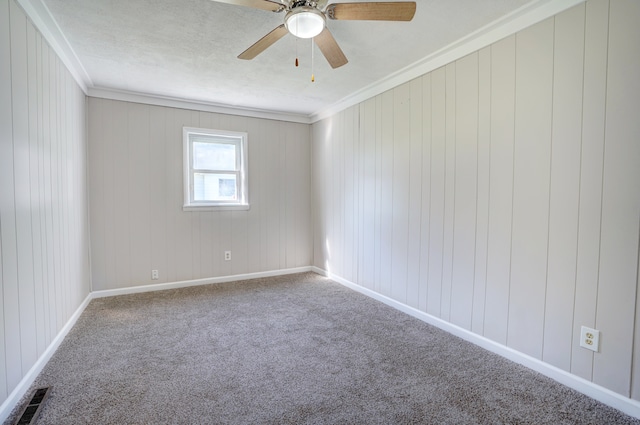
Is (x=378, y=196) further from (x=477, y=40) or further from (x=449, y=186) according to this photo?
(x=477, y=40)

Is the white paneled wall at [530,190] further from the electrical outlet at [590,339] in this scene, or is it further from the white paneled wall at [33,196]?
the white paneled wall at [33,196]

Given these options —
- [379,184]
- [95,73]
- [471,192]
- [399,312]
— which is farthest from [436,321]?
[95,73]

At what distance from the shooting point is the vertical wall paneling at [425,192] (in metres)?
2.97

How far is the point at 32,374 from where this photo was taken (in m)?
2.03

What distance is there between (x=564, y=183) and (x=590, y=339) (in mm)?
947

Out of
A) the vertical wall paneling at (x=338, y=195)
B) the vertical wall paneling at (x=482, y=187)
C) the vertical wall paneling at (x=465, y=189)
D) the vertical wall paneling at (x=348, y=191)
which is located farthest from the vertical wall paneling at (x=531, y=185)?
the vertical wall paneling at (x=338, y=195)

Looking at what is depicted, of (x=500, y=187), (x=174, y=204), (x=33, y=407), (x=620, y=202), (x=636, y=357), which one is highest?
(x=500, y=187)

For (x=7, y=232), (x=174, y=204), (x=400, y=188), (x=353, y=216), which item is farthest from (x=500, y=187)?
(x=174, y=204)

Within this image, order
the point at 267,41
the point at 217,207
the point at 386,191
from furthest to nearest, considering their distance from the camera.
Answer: the point at 217,207
the point at 386,191
the point at 267,41

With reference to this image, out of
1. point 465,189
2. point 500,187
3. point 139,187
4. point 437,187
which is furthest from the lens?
point 139,187

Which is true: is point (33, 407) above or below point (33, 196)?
below

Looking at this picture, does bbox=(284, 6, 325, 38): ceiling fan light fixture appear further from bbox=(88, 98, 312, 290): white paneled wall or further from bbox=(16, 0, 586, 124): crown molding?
bbox=(88, 98, 312, 290): white paneled wall

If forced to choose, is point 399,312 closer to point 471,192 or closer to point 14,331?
point 471,192

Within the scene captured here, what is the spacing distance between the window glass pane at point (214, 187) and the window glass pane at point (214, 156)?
0.11 meters
